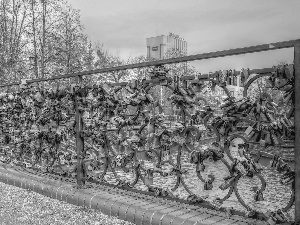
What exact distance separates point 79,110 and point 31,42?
52.3 ft

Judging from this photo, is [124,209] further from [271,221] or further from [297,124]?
[297,124]

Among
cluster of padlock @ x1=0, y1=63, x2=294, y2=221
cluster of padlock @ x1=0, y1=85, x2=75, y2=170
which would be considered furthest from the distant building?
cluster of padlock @ x1=0, y1=63, x2=294, y2=221

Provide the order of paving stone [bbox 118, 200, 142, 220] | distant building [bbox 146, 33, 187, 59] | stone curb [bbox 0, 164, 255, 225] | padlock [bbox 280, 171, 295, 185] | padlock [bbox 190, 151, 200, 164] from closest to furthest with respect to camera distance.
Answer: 1. padlock [bbox 280, 171, 295, 185]
2. stone curb [bbox 0, 164, 255, 225]
3. padlock [bbox 190, 151, 200, 164]
4. paving stone [bbox 118, 200, 142, 220]
5. distant building [bbox 146, 33, 187, 59]

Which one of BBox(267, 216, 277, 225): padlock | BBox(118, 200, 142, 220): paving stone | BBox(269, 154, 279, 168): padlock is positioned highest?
BBox(269, 154, 279, 168): padlock

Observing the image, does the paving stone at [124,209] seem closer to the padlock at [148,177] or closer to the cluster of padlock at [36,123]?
the padlock at [148,177]

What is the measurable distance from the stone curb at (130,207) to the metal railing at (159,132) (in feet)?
0.40

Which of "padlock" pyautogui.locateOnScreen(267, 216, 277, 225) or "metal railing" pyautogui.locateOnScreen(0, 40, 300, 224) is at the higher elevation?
"metal railing" pyautogui.locateOnScreen(0, 40, 300, 224)

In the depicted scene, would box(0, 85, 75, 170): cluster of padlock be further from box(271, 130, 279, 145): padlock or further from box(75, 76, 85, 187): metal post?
box(271, 130, 279, 145): padlock

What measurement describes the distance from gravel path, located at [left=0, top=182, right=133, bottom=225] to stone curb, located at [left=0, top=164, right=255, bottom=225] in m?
0.07

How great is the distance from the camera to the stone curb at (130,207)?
321cm

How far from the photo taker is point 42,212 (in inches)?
169

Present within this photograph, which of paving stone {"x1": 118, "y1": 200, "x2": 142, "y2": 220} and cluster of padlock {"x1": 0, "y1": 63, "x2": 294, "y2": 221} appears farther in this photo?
paving stone {"x1": 118, "y1": 200, "x2": 142, "y2": 220}

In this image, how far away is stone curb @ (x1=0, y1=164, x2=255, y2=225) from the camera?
3.21m

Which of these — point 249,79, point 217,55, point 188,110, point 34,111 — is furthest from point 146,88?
point 34,111
